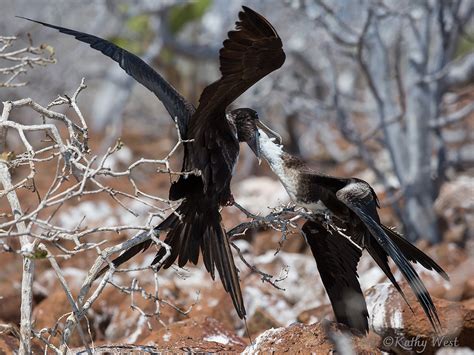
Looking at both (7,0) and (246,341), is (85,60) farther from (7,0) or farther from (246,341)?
(246,341)

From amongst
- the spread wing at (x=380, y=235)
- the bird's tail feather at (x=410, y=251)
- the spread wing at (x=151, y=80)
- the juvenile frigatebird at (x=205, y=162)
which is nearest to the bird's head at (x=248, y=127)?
the juvenile frigatebird at (x=205, y=162)

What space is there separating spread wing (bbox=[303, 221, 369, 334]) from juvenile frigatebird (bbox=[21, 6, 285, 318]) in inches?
18.2

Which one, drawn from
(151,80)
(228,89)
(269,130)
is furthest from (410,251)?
(151,80)

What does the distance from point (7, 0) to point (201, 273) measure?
6.70 meters

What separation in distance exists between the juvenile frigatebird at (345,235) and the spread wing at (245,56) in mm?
591

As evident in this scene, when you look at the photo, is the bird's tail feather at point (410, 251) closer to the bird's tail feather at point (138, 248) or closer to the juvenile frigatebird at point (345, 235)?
the juvenile frigatebird at point (345, 235)

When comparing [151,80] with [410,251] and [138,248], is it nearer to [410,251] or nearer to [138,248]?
[138,248]

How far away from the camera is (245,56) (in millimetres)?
3039

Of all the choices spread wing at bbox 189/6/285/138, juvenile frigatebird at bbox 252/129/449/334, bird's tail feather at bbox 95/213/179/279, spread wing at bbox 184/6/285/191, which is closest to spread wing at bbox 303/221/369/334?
juvenile frigatebird at bbox 252/129/449/334

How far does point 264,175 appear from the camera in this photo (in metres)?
10.1

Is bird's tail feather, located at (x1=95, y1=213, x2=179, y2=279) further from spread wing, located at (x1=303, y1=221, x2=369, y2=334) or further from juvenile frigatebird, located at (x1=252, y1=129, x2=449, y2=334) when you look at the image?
spread wing, located at (x1=303, y1=221, x2=369, y2=334)

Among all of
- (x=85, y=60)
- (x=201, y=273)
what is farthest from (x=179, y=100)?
(x=85, y=60)

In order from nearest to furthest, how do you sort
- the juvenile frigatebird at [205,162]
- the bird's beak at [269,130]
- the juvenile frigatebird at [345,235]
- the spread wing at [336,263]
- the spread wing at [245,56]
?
the spread wing at [245,56], the juvenile frigatebird at [205,162], the juvenile frigatebird at [345,235], the spread wing at [336,263], the bird's beak at [269,130]

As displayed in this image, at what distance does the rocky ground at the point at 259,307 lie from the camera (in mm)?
3145
